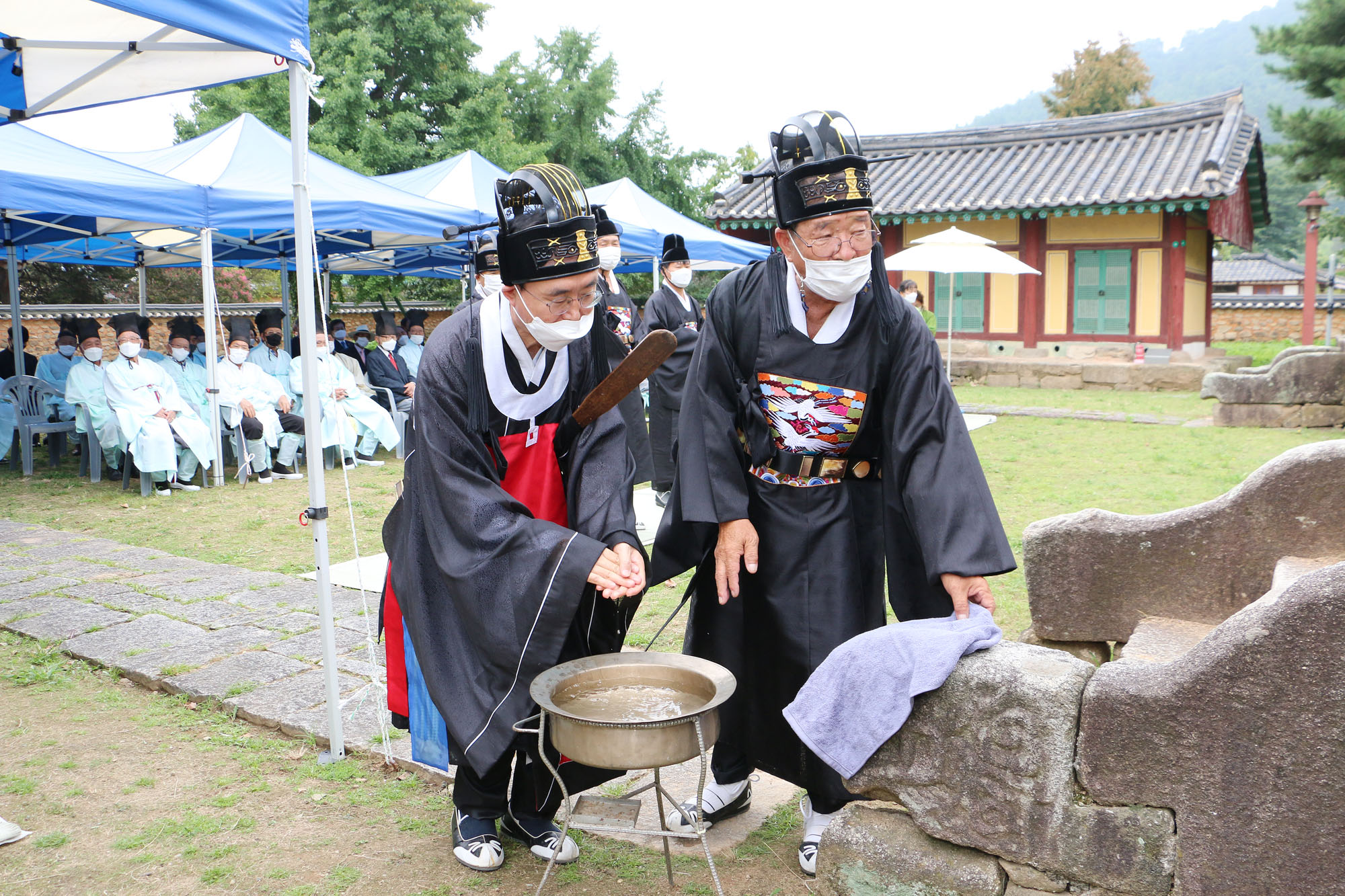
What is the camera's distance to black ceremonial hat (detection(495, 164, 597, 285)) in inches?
99.7

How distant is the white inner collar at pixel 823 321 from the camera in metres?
2.81

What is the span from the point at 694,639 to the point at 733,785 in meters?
0.47

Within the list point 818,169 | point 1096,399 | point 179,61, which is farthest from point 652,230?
point 818,169

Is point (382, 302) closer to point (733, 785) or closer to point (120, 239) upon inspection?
point (120, 239)

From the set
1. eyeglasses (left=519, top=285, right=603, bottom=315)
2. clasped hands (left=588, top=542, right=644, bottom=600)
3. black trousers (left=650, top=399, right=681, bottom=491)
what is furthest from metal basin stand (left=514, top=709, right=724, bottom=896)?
black trousers (left=650, top=399, right=681, bottom=491)

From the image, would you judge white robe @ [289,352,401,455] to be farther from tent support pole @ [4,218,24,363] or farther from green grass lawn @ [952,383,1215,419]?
green grass lawn @ [952,383,1215,419]

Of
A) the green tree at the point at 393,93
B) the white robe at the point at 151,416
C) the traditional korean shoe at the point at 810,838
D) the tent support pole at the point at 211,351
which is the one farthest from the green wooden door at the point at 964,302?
the traditional korean shoe at the point at 810,838

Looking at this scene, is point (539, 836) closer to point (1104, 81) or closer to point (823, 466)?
point (823, 466)

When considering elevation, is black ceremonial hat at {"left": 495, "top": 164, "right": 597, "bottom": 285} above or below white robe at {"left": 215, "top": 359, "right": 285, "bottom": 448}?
above

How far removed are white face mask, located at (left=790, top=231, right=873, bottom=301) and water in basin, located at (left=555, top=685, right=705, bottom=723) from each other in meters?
1.14

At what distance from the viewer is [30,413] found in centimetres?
1032

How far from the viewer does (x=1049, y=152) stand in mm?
19922

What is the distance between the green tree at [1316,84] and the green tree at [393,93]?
1291cm

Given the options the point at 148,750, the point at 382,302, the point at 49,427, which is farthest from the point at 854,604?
the point at 382,302
